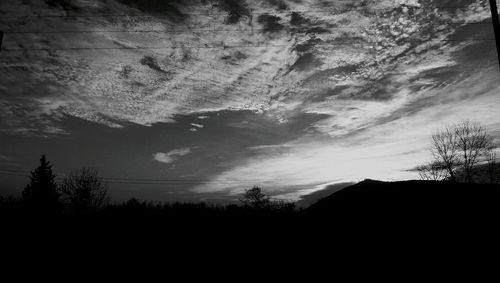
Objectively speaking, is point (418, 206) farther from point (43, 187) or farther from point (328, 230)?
point (43, 187)

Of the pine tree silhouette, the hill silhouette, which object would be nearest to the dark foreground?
the hill silhouette

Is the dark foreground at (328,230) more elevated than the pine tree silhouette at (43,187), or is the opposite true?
the pine tree silhouette at (43,187)

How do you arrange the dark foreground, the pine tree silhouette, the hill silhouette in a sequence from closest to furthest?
the dark foreground < the hill silhouette < the pine tree silhouette

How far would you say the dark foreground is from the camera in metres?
8.15

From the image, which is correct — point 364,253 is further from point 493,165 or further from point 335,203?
point 493,165

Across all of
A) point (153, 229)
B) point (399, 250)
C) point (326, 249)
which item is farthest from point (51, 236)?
point (399, 250)

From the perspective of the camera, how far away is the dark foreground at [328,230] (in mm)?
8148

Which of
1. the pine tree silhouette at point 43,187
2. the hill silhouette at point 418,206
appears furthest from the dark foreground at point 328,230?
the pine tree silhouette at point 43,187

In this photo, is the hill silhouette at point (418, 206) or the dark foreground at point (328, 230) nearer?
the dark foreground at point (328, 230)

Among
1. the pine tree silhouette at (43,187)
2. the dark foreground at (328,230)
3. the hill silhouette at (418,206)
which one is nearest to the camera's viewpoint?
the dark foreground at (328,230)

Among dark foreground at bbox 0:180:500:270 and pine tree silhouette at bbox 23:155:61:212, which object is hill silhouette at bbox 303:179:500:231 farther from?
pine tree silhouette at bbox 23:155:61:212

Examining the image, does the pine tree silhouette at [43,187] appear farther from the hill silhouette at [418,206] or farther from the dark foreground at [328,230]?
the hill silhouette at [418,206]

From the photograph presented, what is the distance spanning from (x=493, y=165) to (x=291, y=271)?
51.2m

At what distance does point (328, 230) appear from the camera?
10.3 metres
